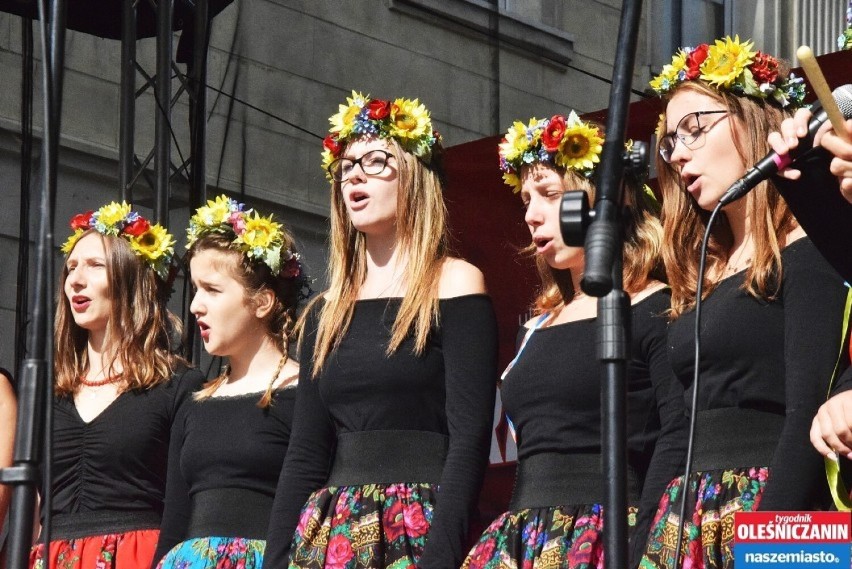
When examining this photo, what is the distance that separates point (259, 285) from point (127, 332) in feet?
1.78

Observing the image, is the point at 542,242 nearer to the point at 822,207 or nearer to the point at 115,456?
the point at 822,207

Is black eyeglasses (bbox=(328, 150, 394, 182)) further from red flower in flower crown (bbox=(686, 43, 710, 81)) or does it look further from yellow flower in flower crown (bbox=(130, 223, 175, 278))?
yellow flower in flower crown (bbox=(130, 223, 175, 278))

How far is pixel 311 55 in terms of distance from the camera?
9828mm

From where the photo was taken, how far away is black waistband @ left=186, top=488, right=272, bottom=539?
14.1ft

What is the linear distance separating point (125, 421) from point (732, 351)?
2.19 metres

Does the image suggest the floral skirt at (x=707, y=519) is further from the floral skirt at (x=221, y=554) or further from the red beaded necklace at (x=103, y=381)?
the red beaded necklace at (x=103, y=381)

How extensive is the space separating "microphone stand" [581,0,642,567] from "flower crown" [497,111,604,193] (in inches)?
62.0

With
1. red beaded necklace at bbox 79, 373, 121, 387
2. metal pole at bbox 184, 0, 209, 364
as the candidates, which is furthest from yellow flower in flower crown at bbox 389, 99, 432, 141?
metal pole at bbox 184, 0, 209, 364

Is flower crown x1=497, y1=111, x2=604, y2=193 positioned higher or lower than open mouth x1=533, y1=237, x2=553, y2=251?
higher

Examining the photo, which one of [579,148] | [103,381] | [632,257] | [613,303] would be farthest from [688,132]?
[103,381]

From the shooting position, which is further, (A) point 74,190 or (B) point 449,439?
(A) point 74,190

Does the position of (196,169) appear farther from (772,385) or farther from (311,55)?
(772,385)

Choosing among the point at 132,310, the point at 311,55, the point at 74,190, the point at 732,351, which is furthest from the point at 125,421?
the point at 311,55

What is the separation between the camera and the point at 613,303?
7.71 ft
